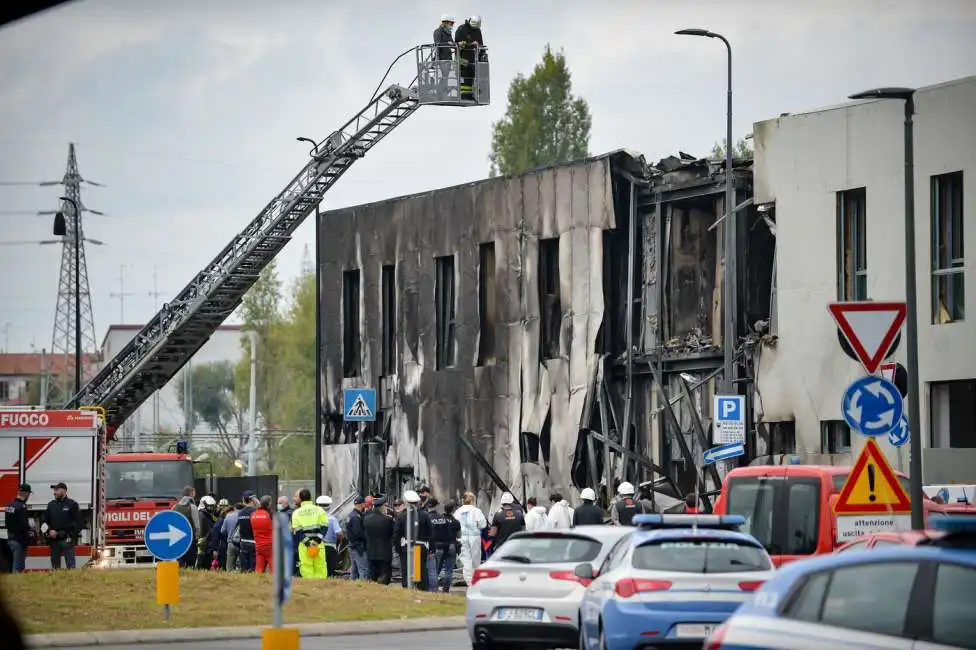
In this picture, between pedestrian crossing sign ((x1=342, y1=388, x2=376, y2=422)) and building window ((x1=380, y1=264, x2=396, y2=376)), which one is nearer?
pedestrian crossing sign ((x1=342, y1=388, x2=376, y2=422))

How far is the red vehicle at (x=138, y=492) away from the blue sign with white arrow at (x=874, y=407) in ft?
72.1

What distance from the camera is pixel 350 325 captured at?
166 feet

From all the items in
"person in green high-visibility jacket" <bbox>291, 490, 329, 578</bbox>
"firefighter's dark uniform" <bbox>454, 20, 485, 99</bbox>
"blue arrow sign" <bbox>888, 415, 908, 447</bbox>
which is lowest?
"person in green high-visibility jacket" <bbox>291, 490, 329, 578</bbox>

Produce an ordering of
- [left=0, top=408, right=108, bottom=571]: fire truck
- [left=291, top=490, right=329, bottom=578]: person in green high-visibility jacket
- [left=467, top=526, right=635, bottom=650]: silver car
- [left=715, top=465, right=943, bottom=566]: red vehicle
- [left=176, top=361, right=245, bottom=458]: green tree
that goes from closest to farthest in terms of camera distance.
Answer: [left=467, top=526, right=635, bottom=650]: silver car → [left=715, top=465, right=943, bottom=566]: red vehicle → [left=291, top=490, right=329, bottom=578]: person in green high-visibility jacket → [left=0, top=408, right=108, bottom=571]: fire truck → [left=176, top=361, right=245, bottom=458]: green tree

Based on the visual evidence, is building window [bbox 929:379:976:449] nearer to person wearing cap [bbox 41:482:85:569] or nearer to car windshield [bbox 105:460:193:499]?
person wearing cap [bbox 41:482:85:569]

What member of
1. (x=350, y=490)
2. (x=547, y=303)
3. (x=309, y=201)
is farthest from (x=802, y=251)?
(x=350, y=490)

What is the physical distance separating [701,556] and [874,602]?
219 inches

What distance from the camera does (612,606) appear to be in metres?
15.2

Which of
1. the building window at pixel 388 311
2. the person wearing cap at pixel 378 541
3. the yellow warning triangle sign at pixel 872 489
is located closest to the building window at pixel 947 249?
the person wearing cap at pixel 378 541

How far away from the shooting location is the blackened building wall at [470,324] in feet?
133

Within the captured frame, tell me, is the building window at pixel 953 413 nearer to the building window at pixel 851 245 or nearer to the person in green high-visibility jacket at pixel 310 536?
the building window at pixel 851 245

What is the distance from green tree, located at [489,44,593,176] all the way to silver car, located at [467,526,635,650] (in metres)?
75.6

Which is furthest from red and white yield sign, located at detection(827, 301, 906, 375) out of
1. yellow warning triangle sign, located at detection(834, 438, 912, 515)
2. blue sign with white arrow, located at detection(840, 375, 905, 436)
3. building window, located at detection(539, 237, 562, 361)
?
building window, located at detection(539, 237, 562, 361)

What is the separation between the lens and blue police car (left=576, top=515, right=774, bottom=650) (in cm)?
1490
